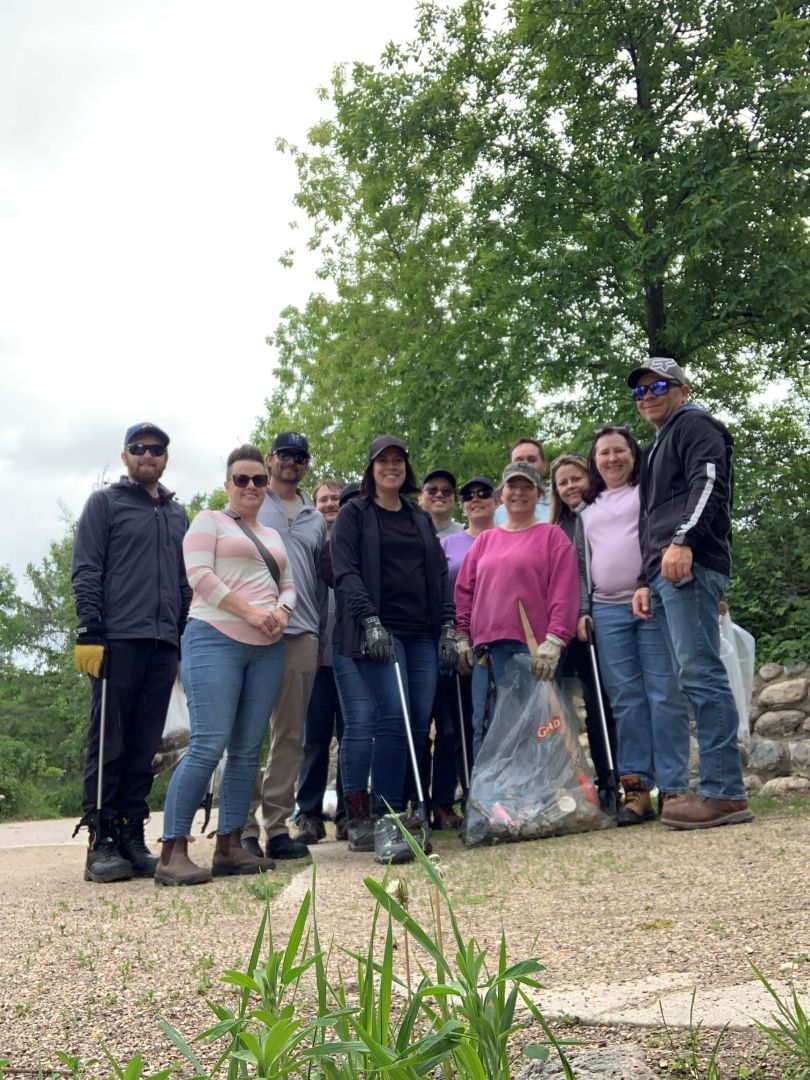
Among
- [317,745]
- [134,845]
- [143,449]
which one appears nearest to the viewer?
[134,845]

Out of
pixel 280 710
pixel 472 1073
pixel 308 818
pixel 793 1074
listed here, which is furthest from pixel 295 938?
pixel 308 818

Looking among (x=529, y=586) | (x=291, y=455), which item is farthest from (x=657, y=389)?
(x=291, y=455)

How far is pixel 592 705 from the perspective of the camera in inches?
249

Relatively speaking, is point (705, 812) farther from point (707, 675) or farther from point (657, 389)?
point (657, 389)

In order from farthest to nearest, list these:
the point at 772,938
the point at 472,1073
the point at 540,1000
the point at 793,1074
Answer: the point at 772,938 < the point at 540,1000 < the point at 793,1074 < the point at 472,1073

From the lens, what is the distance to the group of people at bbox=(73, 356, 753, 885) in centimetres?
507

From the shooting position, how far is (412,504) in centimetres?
590

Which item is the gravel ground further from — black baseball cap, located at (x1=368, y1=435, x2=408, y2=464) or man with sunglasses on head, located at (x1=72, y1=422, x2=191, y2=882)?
black baseball cap, located at (x1=368, y1=435, x2=408, y2=464)

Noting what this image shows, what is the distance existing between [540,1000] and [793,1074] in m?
0.73

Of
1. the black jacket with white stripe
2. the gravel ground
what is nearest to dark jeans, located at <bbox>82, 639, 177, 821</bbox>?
the gravel ground

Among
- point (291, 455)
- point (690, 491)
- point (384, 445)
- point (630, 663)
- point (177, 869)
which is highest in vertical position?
point (291, 455)

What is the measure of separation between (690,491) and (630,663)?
38.8 inches

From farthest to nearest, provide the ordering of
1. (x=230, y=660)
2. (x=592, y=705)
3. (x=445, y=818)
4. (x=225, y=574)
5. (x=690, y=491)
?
(x=445, y=818)
(x=592, y=705)
(x=690, y=491)
(x=225, y=574)
(x=230, y=660)

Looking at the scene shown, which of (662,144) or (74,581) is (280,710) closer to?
(74,581)
